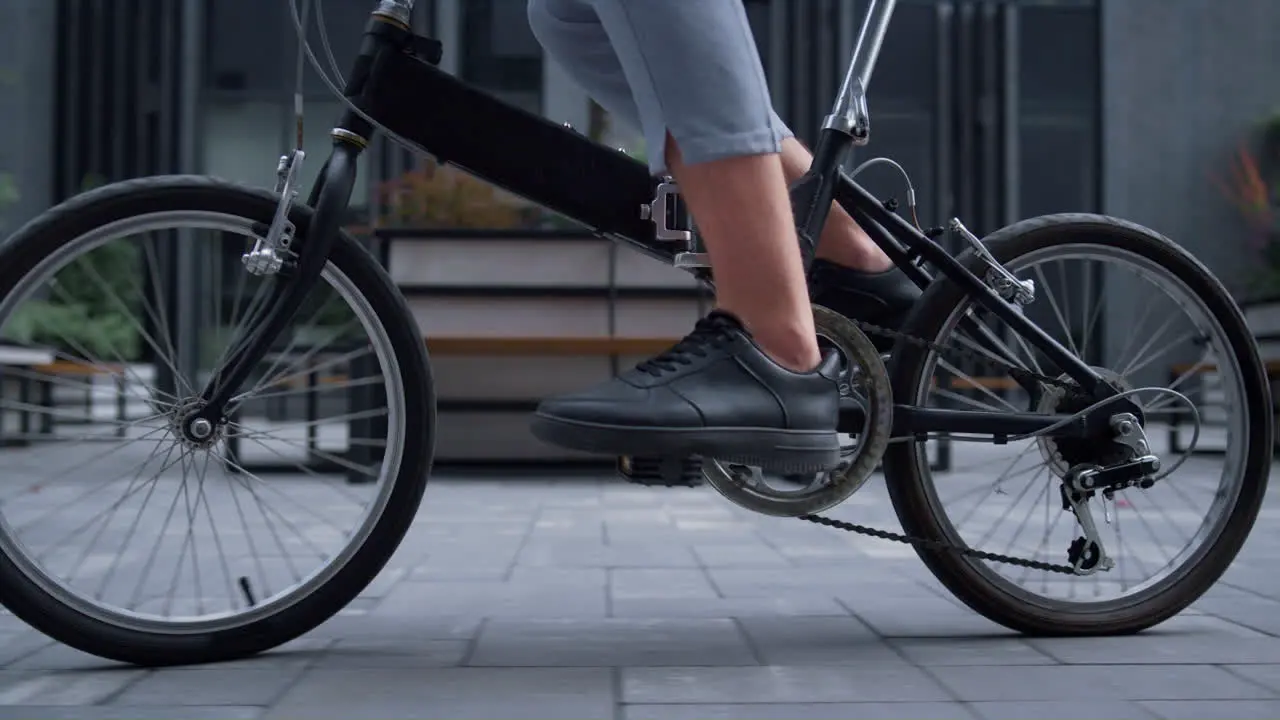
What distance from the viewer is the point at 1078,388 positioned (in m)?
2.32

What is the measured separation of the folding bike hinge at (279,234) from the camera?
79.5 inches

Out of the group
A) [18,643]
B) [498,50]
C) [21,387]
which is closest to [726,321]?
[18,643]

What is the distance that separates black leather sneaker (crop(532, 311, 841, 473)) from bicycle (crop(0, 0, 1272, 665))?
0.41 feet

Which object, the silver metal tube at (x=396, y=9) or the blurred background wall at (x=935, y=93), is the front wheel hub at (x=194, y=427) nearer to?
the silver metal tube at (x=396, y=9)

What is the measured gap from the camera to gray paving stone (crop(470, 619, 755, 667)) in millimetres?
2076

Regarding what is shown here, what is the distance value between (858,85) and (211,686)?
140cm

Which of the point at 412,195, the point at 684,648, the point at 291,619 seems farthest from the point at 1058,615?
Answer: the point at 412,195

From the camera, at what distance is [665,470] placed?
1919mm

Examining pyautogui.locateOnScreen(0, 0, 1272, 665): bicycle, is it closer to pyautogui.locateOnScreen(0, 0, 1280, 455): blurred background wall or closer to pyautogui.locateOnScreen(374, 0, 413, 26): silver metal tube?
pyautogui.locateOnScreen(374, 0, 413, 26): silver metal tube

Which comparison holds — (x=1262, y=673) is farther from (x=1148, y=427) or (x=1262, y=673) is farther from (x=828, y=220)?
(x=828, y=220)

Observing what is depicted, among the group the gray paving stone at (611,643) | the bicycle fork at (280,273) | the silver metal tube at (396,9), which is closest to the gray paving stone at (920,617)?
the gray paving stone at (611,643)

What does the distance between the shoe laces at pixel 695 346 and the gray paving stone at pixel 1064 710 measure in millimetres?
630

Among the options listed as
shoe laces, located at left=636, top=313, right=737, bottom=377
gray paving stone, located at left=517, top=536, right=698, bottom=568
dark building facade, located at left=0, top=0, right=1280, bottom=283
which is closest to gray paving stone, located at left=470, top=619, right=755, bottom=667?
shoe laces, located at left=636, top=313, right=737, bottom=377

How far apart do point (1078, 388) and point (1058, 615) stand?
405 mm
